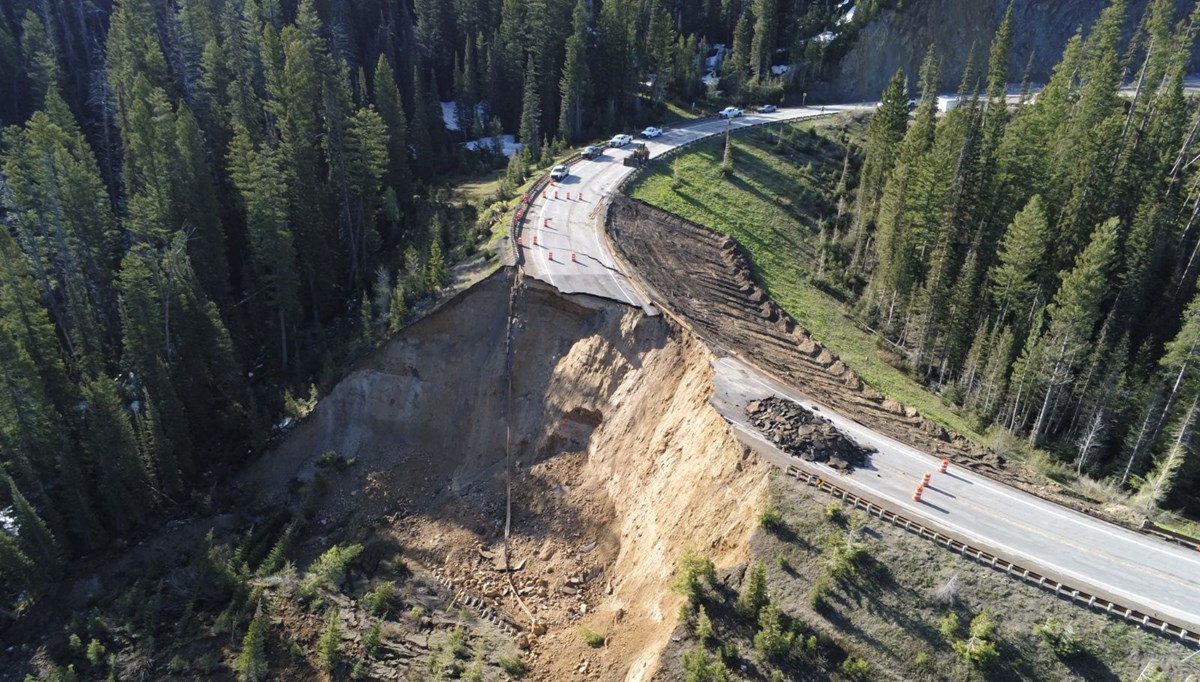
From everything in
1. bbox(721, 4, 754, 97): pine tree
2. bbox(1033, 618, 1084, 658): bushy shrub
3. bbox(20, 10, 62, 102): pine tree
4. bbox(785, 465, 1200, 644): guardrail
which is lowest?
bbox(1033, 618, 1084, 658): bushy shrub

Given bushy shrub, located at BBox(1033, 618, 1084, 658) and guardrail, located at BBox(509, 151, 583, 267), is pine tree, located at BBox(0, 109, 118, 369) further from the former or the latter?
bushy shrub, located at BBox(1033, 618, 1084, 658)

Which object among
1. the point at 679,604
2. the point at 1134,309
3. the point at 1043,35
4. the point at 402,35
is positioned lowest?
the point at 679,604

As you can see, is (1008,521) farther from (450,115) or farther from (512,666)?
(450,115)

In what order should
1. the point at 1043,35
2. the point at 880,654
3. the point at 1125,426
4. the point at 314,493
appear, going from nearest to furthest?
1. the point at 880,654
2. the point at 1125,426
3. the point at 314,493
4. the point at 1043,35

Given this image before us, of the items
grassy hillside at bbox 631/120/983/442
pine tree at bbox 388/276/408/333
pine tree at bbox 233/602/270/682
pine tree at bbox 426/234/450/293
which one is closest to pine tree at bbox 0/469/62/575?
pine tree at bbox 233/602/270/682

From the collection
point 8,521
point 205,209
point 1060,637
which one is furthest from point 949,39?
point 8,521

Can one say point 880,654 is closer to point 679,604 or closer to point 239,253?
point 679,604

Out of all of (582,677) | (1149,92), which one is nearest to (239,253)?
(582,677)
